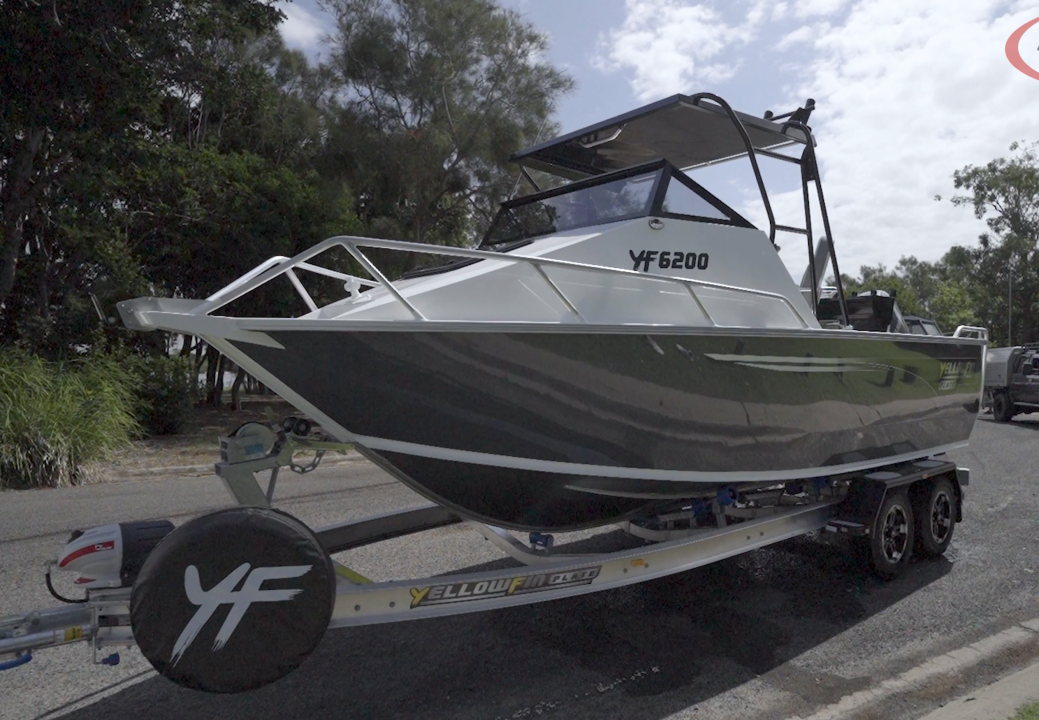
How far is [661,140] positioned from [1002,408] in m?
13.7

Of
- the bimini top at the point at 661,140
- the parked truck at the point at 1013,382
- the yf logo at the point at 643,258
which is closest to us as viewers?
the yf logo at the point at 643,258

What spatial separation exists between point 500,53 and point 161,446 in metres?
11.8

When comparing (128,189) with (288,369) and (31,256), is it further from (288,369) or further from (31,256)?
(288,369)

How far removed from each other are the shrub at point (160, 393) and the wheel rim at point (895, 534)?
10.7 metres

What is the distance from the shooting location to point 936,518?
5.47 meters

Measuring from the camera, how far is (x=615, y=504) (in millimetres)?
3994

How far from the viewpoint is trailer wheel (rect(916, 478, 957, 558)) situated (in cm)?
533

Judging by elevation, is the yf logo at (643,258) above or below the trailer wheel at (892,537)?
above

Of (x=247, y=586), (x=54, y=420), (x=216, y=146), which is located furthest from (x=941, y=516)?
(x=216, y=146)

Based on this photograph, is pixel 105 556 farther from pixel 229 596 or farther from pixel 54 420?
pixel 54 420

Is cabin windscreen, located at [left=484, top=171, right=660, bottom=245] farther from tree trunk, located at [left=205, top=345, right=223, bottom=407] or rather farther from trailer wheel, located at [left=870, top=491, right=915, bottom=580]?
tree trunk, located at [left=205, top=345, right=223, bottom=407]

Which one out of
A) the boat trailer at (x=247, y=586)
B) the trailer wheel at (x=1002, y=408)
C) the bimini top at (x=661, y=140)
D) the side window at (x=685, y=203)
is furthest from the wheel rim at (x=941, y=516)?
the trailer wheel at (x=1002, y=408)

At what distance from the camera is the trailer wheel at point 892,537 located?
488 centimetres

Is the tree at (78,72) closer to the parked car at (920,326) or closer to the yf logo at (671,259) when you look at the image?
the yf logo at (671,259)
